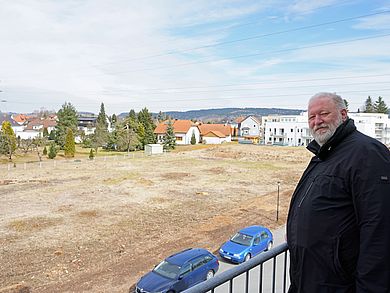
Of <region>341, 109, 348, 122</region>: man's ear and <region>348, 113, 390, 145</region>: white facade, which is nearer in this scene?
<region>341, 109, 348, 122</region>: man's ear

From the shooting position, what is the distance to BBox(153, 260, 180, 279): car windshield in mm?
7609

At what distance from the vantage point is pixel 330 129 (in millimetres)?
1776

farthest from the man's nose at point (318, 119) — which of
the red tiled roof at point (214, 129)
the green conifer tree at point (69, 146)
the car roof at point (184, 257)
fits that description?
the red tiled roof at point (214, 129)

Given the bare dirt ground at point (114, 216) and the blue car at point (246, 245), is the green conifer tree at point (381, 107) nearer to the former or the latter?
the bare dirt ground at point (114, 216)

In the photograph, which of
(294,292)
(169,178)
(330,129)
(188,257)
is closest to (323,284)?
(294,292)

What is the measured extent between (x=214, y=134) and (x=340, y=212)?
57.6m

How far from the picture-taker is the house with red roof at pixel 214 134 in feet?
193

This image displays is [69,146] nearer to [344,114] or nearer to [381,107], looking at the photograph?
[344,114]

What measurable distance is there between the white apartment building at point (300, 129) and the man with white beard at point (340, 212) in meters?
47.8

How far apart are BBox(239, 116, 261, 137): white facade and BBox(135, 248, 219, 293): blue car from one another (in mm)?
61803

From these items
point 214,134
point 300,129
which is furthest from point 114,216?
point 300,129

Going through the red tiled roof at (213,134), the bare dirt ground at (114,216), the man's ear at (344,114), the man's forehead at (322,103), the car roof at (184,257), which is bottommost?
the bare dirt ground at (114,216)

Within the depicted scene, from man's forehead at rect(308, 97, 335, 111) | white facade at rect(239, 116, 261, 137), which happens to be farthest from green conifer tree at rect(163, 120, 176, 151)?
man's forehead at rect(308, 97, 335, 111)

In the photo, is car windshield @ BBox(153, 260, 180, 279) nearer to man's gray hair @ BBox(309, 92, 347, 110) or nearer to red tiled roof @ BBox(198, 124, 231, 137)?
man's gray hair @ BBox(309, 92, 347, 110)
